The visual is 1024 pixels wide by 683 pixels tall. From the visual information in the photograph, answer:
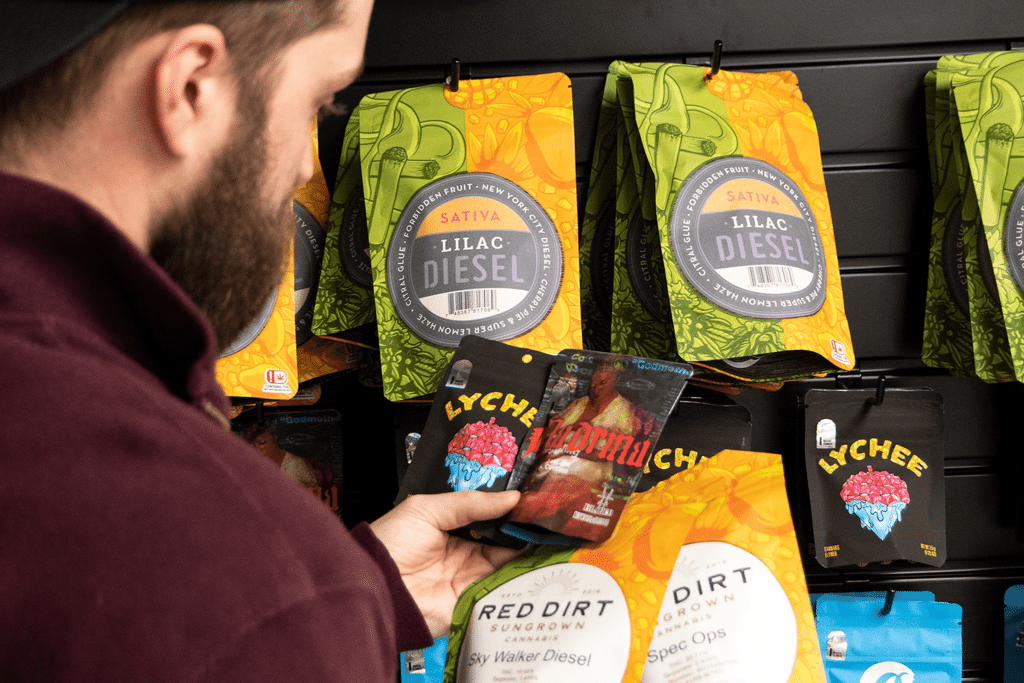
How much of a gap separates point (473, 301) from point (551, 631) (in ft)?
1.78

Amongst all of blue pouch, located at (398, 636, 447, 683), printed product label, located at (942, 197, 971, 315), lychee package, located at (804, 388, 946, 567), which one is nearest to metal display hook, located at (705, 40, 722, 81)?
printed product label, located at (942, 197, 971, 315)

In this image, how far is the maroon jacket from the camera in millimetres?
349

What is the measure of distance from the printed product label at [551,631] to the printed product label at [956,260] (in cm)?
A: 97

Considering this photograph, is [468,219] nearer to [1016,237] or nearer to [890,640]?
[1016,237]

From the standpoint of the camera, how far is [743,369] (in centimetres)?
129

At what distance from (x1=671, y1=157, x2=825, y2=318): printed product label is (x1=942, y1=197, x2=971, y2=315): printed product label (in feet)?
1.10

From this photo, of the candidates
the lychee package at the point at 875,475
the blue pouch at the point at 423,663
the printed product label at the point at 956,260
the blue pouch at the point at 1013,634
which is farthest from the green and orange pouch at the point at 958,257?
the blue pouch at the point at 423,663

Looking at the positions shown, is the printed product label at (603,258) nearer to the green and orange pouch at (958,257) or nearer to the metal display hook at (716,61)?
the metal display hook at (716,61)

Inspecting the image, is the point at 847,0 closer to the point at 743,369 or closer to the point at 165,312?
the point at 743,369

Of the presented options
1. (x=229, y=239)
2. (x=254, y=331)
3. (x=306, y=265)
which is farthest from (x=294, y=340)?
(x=229, y=239)

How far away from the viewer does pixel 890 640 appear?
144cm

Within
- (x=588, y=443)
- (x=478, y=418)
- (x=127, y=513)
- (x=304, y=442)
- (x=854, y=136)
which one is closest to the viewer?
(x=127, y=513)

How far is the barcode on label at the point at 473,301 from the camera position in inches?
48.6

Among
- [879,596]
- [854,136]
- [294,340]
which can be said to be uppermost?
[854,136]
